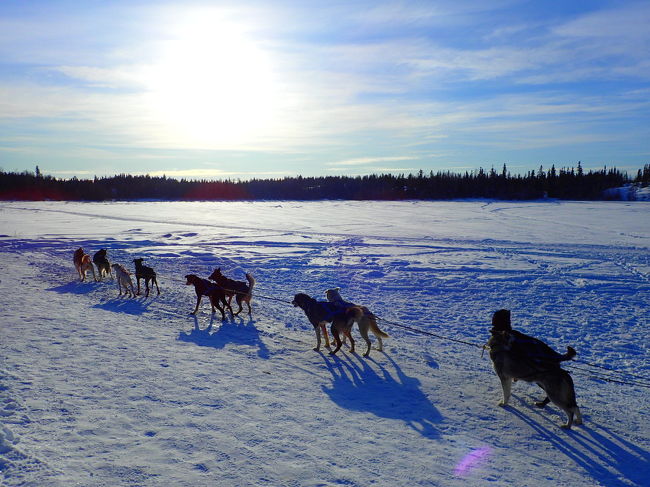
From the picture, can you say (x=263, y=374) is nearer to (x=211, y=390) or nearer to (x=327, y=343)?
(x=211, y=390)

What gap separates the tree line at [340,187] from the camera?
3152 inches

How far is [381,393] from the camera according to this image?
529cm

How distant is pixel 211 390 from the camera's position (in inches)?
203

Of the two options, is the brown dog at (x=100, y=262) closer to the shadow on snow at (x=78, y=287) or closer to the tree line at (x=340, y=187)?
the shadow on snow at (x=78, y=287)

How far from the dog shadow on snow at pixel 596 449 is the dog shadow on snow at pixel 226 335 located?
3.64m

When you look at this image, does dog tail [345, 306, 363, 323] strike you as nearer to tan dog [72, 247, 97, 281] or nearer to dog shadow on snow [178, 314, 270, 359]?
dog shadow on snow [178, 314, 270, 359]

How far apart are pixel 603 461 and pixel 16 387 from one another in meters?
6.14

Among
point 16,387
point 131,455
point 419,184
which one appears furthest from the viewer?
point 419,184

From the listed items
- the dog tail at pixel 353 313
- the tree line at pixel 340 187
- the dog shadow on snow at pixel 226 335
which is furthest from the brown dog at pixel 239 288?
the tree line at pixel 340 187

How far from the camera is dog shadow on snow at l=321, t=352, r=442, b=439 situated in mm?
4719

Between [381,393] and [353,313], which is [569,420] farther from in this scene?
[353,313]

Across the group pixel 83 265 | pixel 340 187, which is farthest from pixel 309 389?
pixel 340 187

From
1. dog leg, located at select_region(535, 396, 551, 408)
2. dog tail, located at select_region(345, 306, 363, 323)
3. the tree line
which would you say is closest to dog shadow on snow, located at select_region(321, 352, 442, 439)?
dog tail, located at select_region(345, 306, 363, 323)

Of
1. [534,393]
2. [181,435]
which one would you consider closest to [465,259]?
[534,393]
